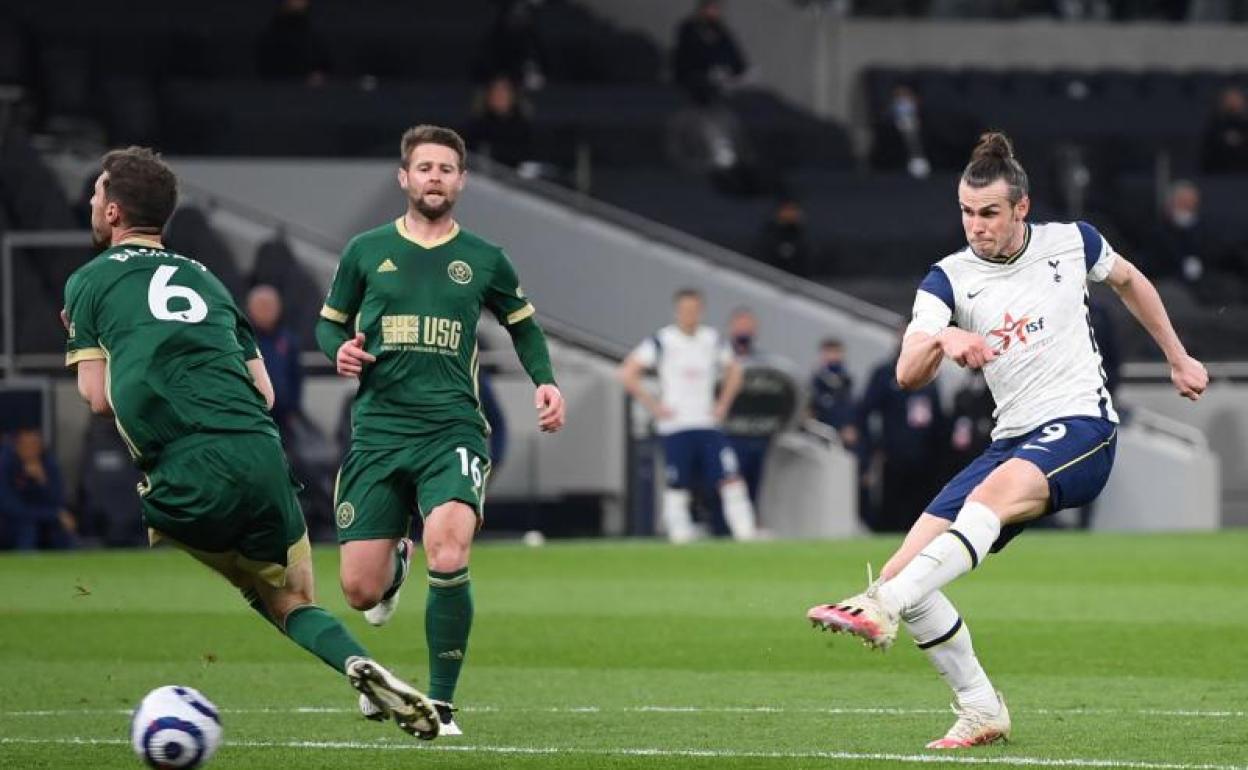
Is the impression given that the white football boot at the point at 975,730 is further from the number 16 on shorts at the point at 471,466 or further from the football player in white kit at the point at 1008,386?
the number 16 on shorts at the point at 471,466

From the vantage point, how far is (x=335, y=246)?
84.1 feet

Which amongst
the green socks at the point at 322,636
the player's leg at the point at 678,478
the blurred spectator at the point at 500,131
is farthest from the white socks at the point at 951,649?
the blurred spectator at the point at 500,131

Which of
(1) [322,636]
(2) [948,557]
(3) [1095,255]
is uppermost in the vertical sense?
(3) [1095,255]

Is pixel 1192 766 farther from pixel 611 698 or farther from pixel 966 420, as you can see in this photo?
pixel 966 420

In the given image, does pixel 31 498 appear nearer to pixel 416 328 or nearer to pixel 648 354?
pixel 648 354

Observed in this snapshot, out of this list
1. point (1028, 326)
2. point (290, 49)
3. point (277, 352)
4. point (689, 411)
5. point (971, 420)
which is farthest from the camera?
point (290, 49)

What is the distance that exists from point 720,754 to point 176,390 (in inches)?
Answer: 87.0

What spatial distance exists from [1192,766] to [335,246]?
1813 cm

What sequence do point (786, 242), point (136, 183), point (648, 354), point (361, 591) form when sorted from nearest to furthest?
point (136, 183), point (361, 591), point (648, 354), point (786, 242)

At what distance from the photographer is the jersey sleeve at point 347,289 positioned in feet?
32.7

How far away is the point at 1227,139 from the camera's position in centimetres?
Result: 3083

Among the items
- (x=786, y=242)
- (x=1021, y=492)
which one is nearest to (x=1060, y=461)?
(x=1021, y=492)

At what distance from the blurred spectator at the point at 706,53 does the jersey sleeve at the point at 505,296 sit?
66.0 feet

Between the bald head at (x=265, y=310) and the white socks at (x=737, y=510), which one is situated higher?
the bald head at (x=265, y=310)
